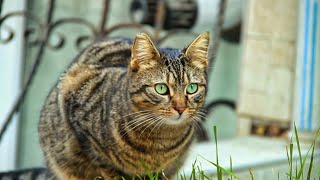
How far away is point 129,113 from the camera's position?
2.48 m

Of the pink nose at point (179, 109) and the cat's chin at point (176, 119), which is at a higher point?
the pink nose at point (179, 109)

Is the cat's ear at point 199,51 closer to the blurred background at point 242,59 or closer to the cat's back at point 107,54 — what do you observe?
the cat's back at point 107,54

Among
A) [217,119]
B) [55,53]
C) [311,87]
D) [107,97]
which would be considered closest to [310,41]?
[311,87]

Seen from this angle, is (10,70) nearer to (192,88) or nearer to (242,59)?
(242,59)

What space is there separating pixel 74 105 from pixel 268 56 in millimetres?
2016

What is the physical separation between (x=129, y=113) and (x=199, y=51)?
31cm

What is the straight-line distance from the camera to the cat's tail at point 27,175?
2.88m

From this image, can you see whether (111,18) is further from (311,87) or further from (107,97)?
(107,97)

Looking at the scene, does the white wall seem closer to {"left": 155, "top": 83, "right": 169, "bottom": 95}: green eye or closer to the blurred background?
the blurred background

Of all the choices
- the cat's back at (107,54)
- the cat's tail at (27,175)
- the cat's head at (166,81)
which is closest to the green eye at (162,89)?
the cat's head at (166,81)

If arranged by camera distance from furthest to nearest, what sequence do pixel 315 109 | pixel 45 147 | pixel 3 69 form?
pixel 3 69 < pixel 315 109 < pixel 45 147

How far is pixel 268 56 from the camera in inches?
175

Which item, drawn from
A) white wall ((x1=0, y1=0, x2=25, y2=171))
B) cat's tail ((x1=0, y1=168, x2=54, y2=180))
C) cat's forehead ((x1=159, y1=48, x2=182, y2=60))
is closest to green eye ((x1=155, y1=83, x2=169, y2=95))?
cat's forehead ((x1=159, y1=48, x2=182, y2=60))

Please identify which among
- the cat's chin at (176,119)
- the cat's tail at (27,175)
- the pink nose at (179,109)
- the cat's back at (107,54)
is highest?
the cat's back at (107,54)
